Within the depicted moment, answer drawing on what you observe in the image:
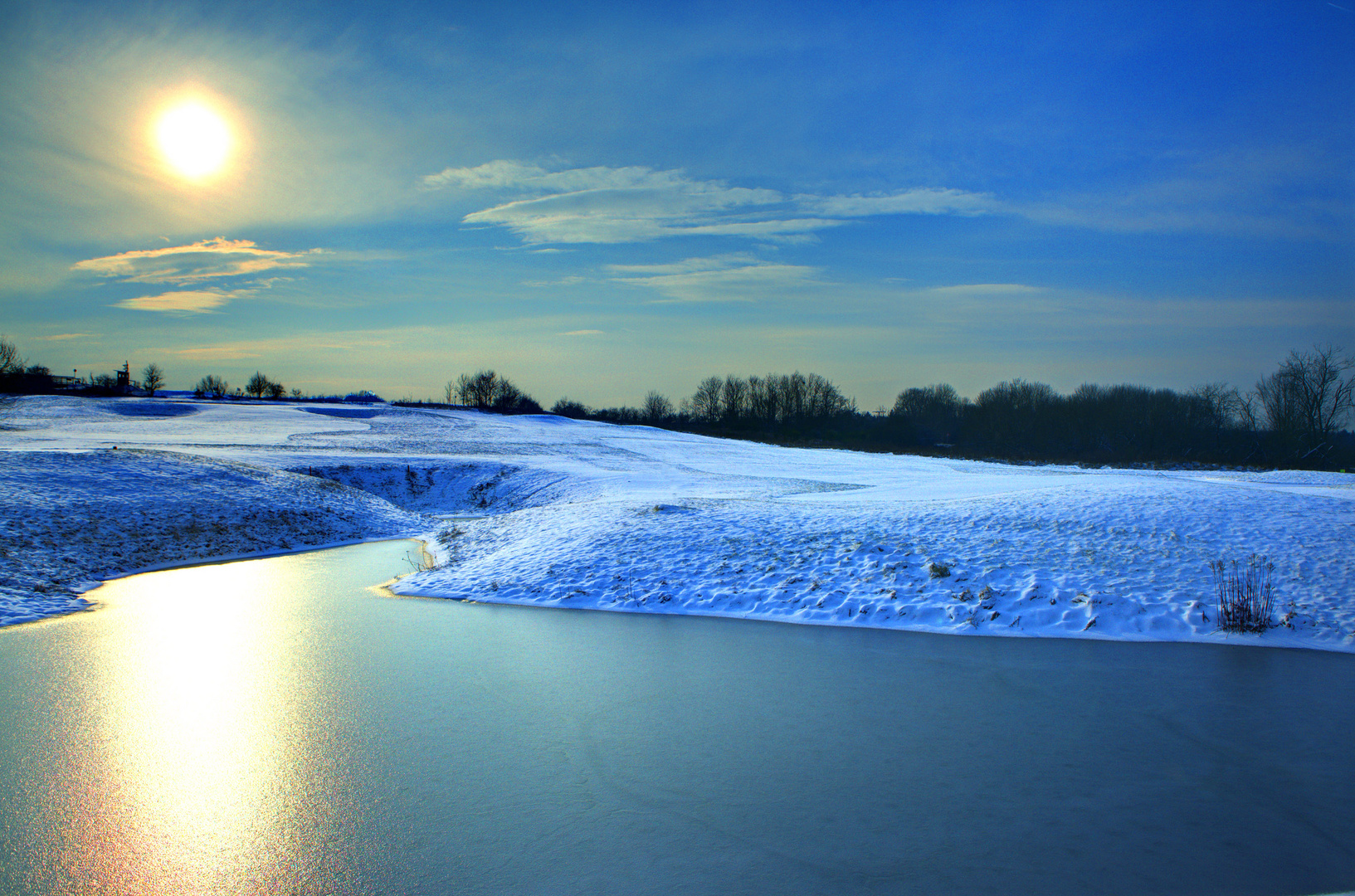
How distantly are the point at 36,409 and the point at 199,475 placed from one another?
1431 inches

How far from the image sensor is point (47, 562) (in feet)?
44.7

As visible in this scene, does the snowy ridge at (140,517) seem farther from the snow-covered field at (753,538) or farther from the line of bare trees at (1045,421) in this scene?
the line of bare trees at (1045,421)

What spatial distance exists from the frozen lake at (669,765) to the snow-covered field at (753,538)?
4.97 ft

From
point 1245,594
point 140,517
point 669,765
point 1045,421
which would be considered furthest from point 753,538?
point 1045,421

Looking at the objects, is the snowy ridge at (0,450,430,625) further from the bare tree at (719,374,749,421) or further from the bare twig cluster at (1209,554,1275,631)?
the bare tree at (719,374,749,421)

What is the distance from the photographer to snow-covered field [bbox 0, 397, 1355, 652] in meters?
11.0

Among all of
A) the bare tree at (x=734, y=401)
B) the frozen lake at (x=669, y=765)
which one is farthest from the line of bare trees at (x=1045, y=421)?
the frozen lake at (x=669, y=765)

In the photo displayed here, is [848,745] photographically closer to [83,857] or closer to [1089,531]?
[83,857]

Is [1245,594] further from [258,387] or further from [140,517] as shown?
[258,387]

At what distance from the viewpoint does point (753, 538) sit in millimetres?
14461

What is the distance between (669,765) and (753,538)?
28.1 feet

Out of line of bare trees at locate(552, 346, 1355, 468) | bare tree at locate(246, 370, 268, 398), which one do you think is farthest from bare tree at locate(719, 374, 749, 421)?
bare tree at locate(246, 370, 268, 398)

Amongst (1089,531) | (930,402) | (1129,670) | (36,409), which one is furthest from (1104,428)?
(36,409)

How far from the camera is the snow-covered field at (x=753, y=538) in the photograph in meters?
11.0
